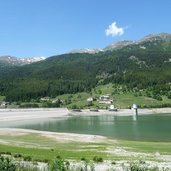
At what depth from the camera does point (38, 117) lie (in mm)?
198500

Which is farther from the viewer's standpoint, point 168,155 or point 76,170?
point 168,155

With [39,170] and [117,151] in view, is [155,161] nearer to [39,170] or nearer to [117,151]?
[117,151]

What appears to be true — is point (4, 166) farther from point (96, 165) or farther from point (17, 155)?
point (17, 155)

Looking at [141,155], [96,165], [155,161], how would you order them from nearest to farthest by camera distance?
[96,165], [155,161], [141,155]

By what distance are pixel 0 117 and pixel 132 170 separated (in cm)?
16462

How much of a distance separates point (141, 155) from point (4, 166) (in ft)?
93.0

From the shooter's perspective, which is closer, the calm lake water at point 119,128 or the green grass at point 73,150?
the green grass at point 73,150

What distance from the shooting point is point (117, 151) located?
59875mm

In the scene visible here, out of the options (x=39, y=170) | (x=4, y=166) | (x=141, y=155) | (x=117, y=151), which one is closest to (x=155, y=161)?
(x=141, y=155)

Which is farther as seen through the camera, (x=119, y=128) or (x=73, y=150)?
(x=119, y=128)

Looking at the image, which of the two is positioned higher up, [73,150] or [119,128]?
[73,150]

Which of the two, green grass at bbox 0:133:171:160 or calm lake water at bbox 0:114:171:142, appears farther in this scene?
calm lake water at bbox 0:114:171:142

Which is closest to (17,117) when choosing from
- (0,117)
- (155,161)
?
(0,117)

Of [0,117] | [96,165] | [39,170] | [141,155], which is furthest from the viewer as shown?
[0,117]
